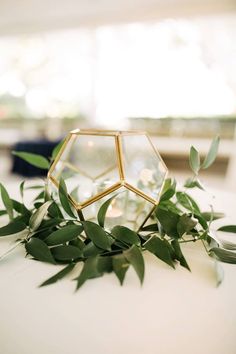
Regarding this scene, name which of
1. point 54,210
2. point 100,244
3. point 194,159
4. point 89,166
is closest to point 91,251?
point 100,244

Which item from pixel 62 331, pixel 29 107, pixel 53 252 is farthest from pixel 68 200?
pixel 29 107

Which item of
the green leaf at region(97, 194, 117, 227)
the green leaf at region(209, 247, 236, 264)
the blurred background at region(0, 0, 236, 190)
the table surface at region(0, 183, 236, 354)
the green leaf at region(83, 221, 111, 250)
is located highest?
the blurred background at region(0, 0, 236, 190)

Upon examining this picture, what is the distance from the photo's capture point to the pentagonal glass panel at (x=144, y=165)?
529mm

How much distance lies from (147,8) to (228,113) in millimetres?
1498

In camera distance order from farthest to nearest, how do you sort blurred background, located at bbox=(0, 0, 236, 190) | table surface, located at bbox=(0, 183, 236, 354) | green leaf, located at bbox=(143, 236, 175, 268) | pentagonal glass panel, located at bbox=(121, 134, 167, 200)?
1. blurred background, located at bbox=(0, 0, 236, 190)
2. pentagonal glass panel, located at bbox=(121, 134, 167, 200)
3. green leaf, located at bbox=(143, 236, 175, 268)
4. table surface, located at bbox=(0, 183, 236, 354)

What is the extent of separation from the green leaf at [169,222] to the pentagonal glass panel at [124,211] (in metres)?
0.10

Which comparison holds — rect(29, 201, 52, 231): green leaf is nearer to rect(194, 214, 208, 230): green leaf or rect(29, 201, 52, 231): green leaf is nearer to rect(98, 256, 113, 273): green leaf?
rect(98, 256, 113, 273): green leaf

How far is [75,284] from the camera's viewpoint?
1.13ft

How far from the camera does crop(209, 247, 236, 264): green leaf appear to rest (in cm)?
39

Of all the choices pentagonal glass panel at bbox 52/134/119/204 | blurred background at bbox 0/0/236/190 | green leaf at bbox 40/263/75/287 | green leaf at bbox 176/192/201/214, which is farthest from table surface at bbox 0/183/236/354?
blurred background at bbox 0/0/236/190

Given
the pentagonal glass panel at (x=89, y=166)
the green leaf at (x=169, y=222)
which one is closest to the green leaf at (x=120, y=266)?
the green leaf at (x=169, y=222)

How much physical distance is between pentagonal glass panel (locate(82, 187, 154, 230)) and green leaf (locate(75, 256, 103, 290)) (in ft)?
0.55

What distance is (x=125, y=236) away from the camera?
395mm

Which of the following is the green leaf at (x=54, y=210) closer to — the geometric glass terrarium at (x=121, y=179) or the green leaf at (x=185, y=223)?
the geometric glass terrarium at (x=121, y=179)
